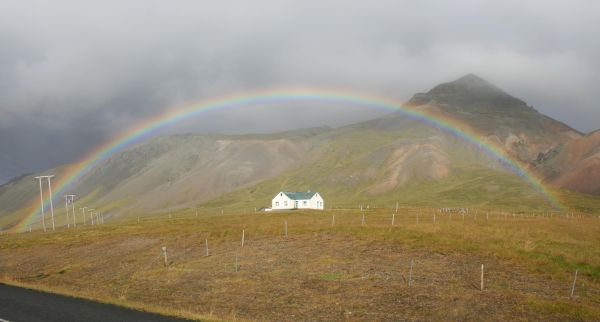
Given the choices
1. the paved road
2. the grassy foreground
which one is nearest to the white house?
the grassy foreground

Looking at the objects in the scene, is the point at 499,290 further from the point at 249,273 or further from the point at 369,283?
the point at 249,273

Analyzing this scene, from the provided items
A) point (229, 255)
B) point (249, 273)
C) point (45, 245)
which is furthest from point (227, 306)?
point (45, 245)

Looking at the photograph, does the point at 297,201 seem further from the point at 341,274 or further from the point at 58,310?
the point at 58,310

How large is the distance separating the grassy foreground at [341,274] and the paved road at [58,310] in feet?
4.58

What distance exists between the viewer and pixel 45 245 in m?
67.2

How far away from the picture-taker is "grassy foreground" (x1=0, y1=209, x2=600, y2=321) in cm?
2530

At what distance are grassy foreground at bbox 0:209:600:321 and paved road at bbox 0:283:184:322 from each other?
1.40 metres

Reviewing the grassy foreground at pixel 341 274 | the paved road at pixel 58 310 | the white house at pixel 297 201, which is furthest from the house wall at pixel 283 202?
the paved road at pixel 58 310

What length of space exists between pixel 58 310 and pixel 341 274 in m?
18.5

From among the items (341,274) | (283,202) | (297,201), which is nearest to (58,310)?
(341,274)

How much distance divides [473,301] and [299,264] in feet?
53.2

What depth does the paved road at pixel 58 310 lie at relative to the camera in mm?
22625

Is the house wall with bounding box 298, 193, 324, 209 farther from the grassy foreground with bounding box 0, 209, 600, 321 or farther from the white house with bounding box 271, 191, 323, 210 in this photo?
the grassy foreground with bounding box 0, 209, 600, 321

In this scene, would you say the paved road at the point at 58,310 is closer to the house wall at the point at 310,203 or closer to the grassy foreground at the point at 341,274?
the grassy foreground at the point at 341,274
